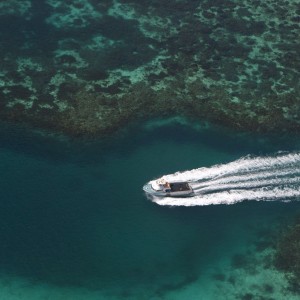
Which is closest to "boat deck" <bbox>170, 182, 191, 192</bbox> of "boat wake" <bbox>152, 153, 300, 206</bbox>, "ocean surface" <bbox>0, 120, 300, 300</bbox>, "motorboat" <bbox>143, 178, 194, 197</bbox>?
"motorboat" <bbox>143, 178, 194, 197</bbox>

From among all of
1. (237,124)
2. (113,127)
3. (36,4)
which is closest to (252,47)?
(237,124)

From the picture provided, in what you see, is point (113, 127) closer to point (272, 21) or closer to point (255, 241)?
point (255, 241)

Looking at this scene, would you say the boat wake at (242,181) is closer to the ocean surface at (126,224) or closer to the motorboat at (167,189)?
the motorboat at (167,189)

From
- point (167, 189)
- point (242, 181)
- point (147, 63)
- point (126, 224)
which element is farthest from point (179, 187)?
point (147, 63)

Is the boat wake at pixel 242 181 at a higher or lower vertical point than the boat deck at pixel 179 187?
lower

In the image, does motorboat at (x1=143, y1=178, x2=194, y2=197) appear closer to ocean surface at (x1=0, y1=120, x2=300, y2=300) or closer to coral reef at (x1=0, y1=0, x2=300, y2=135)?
ocean surface at (x1=0, y1=120, x2=300, y2=300)

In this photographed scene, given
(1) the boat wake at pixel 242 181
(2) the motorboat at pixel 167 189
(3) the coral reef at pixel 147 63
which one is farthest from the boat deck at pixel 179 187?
(3) the coral reef at pixel 147 63
